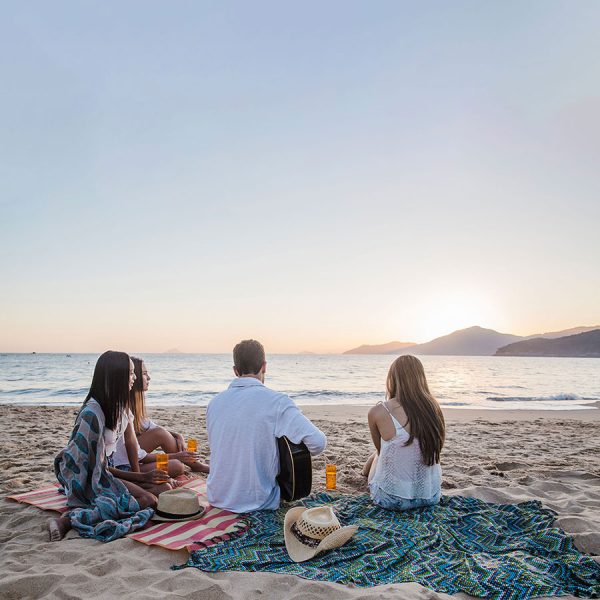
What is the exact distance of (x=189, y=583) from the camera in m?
2.89

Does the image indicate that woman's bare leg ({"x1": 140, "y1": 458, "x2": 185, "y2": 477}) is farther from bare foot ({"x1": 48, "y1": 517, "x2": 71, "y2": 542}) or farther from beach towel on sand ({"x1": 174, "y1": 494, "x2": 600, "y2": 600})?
beach towel on sand ({"x1": 174, "y1": 494, "x2": 600, "y2": 600})

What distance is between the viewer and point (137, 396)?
16.7 ft

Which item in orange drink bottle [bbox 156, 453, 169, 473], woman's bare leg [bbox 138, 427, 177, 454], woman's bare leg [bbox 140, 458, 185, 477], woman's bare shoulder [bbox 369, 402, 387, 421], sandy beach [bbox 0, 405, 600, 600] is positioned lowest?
sandy beach [bbox 0, 405, 600, 600]

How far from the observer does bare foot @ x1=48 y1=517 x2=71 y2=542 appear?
144 inches

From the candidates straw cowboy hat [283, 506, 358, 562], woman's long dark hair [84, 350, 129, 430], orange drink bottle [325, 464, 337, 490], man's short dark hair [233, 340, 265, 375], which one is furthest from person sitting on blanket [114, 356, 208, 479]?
straw cowboy hat [283, 506, 358, 562]

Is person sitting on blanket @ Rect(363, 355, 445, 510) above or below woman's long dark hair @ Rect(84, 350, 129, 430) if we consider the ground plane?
below

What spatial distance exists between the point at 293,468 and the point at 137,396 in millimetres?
2073

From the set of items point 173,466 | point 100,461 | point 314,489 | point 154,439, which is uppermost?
point 100,461

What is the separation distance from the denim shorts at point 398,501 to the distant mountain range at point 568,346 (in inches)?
4092

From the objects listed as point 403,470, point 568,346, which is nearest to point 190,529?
point 403,470

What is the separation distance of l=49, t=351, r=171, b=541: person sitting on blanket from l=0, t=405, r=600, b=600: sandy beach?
0.27 metres

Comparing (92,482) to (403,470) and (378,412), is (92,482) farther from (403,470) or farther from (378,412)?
(403,470)

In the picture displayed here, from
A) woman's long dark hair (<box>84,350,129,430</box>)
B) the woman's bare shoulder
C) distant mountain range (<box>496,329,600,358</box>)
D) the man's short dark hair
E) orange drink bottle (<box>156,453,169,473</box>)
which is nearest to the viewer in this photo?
woman's long dark hair (<box>84,350,129,430</box>)

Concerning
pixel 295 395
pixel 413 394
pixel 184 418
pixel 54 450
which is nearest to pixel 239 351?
pixel 413 394
